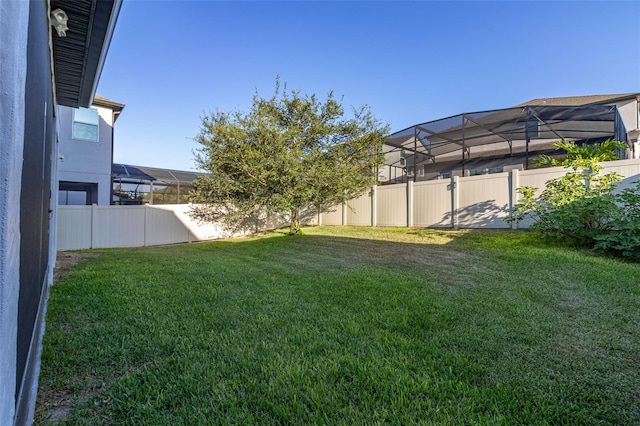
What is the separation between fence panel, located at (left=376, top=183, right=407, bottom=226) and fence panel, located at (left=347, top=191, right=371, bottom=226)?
0.43m

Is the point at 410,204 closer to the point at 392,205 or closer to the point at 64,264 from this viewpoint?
the point at 392,205

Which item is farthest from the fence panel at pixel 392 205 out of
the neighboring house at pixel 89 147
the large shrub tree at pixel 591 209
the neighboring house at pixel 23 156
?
the neighboring house at pixel 89 147

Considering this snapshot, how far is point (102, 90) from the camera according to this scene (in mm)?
10516

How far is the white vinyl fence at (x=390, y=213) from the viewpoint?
7930 mm

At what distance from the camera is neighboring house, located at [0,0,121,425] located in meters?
0.72

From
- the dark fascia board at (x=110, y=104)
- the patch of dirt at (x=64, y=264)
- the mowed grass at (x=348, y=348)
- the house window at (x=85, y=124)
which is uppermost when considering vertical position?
the dark fascia board at (x=110, y=104)

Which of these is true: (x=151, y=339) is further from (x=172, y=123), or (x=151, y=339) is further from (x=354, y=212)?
(x=172, y=123)

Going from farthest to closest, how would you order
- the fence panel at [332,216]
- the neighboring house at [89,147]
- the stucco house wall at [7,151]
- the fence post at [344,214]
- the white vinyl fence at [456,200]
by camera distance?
the fence panel at [332,216]
the fence post at [344,214]
the neighboring house at [89,147]
the white vinyl fence at [456,200]
the stucco house wall at [7,151]

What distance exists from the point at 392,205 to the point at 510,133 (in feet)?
18.2

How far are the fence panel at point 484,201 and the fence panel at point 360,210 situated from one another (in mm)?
3425

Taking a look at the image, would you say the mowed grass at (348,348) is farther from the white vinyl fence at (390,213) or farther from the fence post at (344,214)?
the fence post at (344,214)

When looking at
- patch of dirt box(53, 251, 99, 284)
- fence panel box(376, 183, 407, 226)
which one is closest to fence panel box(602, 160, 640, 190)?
fence panel box(376, 183, 407, 226)

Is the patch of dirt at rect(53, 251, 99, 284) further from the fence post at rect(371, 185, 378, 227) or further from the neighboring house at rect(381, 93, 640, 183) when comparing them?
the neighboring house at rect(381, 93, 640, 183)

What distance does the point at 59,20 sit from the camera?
2.94 m
